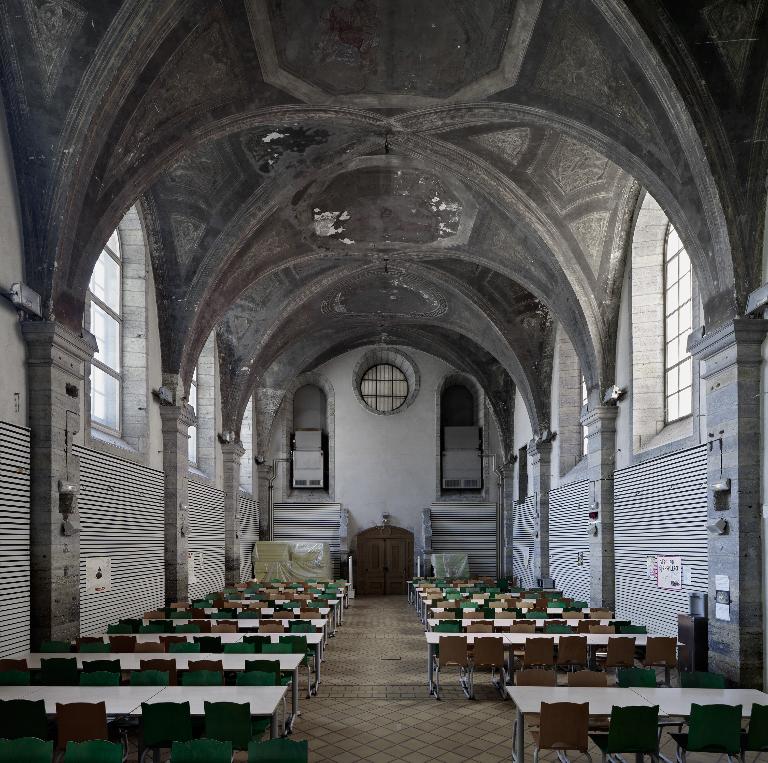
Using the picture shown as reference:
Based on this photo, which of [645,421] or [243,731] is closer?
[243,731]

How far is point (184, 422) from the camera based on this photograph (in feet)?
64.2

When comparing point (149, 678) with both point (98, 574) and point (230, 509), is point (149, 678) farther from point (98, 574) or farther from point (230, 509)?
point (230, 509)

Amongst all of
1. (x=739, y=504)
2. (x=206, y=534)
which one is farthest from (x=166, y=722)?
(x=206, y=534)

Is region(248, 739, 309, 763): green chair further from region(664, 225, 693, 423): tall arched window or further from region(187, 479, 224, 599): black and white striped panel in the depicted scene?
region(187, 479, 224, 599): black and white striped panel

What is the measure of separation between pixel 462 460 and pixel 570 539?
11.8 metres

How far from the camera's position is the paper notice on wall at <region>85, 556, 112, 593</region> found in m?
14.5

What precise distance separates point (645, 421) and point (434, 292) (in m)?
9.86

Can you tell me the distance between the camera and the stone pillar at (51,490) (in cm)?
1170

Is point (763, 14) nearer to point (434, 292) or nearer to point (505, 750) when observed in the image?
point (505, 750)

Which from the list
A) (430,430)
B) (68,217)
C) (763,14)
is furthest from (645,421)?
(430,430)

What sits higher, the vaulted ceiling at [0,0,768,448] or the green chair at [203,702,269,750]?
the vaulted ceiling at [0,0,768,448]

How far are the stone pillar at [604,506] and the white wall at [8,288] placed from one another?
1193 centimetres

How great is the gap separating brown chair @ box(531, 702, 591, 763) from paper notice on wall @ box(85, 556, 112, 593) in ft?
31.1

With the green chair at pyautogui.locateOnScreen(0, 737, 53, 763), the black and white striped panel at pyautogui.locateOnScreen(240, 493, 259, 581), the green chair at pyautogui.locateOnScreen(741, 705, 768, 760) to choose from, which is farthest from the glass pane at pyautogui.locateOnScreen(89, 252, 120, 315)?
the green chair at pyautogui.locateOnScreen(741, 705, 768, 760)
